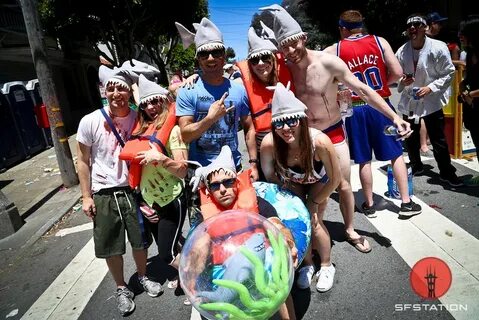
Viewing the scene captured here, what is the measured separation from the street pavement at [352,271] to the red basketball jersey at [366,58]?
1587 millimetres

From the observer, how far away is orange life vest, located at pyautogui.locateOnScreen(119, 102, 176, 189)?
2.52 metres

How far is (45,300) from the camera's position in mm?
3387

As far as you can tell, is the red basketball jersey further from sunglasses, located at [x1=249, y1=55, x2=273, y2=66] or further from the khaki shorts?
the khaki shorts

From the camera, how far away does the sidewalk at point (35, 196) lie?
16.8ft

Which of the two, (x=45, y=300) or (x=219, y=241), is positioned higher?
(x=219, y=241)

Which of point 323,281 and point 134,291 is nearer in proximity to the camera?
point 323,281

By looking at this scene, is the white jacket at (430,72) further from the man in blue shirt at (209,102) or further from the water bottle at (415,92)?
the man in blue shirt at (209,102)

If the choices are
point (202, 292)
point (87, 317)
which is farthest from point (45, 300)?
point (202, 292)

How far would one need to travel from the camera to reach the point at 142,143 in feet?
8.31

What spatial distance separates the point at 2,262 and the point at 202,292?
3880mm

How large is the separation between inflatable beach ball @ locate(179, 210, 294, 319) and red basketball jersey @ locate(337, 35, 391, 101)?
2.38m

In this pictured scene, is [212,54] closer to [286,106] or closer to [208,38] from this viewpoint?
[208,38]

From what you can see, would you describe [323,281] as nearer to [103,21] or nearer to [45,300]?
[45,300]

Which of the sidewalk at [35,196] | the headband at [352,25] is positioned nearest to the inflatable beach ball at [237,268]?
the headband at [352,25]
